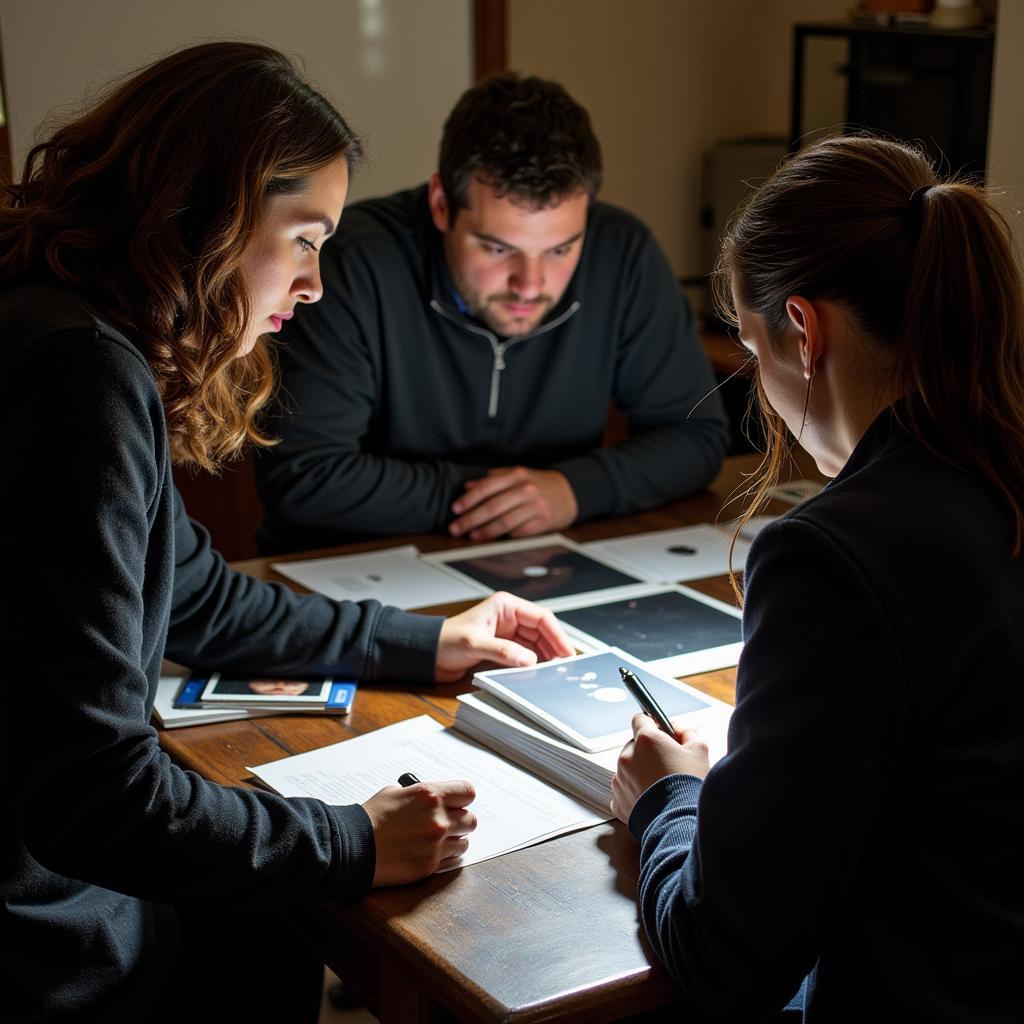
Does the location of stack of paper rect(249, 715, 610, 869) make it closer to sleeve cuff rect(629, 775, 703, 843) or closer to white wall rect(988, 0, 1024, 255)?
sleeve cuff rect(629, 775, 703, 843)

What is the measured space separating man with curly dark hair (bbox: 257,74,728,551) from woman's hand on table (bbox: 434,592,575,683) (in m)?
0.45

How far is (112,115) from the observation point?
1181 mm

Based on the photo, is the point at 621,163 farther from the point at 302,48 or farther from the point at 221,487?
the point at 221,487

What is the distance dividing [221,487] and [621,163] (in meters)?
1.43

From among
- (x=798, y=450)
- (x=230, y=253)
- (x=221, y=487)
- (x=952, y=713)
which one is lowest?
(x=221, y=487)

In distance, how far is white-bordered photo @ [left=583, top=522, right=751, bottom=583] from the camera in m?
1.88

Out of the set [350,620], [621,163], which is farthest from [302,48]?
[350,620]

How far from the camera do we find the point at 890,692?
926mm

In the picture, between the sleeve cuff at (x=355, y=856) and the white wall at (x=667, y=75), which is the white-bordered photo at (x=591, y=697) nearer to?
the sleeve cuff at (x=355, y=856)

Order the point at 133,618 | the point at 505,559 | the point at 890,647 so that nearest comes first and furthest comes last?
the point at 890,647 < the point at 133,618 < the point at 505,559

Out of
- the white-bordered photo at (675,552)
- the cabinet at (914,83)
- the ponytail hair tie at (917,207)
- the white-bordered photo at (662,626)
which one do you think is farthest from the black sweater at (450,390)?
the ponytail hair tie at (917,207)

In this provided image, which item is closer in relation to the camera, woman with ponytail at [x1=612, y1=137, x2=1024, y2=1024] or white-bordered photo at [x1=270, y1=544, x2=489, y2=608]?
woman with ponytail at [x1=612, y1=137, x2=1024, y2=1024]

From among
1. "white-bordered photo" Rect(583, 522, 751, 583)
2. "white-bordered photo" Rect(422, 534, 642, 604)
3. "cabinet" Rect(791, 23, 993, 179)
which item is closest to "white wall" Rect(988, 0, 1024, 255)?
"cabinet" Rect(791, 23, 993, 179)

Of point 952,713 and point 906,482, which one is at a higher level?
point 906,482
